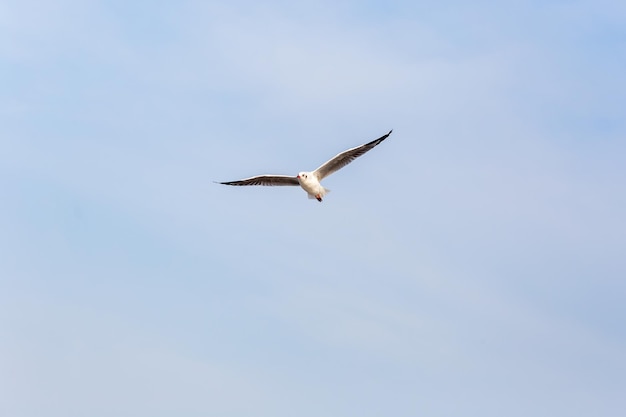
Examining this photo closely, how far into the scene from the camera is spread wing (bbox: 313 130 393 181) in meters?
86.7

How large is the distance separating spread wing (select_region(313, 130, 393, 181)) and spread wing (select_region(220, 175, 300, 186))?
2430 mm

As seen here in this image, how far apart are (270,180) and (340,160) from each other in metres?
6.34

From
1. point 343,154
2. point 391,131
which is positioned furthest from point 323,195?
point 391,131

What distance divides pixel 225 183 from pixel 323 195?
8.49 metres

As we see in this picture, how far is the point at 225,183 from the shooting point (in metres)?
91.6

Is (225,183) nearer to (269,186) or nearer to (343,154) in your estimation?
(269,186)

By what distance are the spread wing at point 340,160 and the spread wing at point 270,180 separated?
2430 millimetres

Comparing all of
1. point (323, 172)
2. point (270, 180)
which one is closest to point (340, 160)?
point (323, 172)

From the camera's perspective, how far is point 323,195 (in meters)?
88.3

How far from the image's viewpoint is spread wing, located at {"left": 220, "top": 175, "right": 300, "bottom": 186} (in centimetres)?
9044

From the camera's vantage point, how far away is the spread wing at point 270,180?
297ft

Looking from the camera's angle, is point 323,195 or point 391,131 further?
point 323,195

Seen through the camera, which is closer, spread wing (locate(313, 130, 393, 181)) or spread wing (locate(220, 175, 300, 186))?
spread wing (locate(313, 130, 393, 181))

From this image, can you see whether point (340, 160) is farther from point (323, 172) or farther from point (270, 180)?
point (270, 180)
